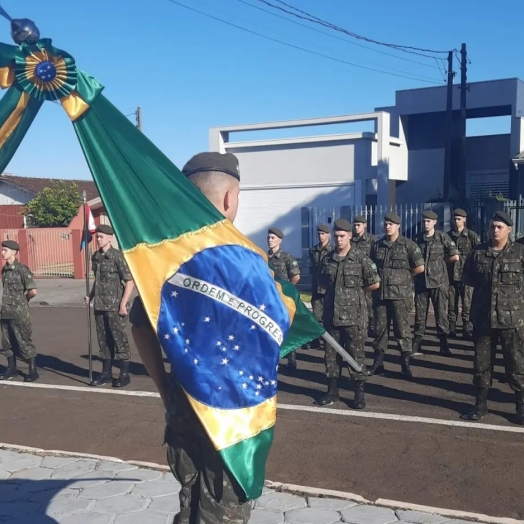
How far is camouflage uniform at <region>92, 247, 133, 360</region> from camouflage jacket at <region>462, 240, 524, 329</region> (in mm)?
4038

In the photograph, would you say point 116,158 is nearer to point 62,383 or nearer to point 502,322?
point 502,322

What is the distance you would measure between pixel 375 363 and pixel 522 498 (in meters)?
3.83

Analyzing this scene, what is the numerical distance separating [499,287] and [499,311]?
0.78ft

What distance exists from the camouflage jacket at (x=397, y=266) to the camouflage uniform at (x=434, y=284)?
3.27ft

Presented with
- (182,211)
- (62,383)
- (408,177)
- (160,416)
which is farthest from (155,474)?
A: (408,177)

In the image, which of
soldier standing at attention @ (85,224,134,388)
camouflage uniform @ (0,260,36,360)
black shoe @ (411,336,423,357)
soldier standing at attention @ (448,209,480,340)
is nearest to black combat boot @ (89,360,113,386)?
soldier standing at attention @ (85,224,134,388)

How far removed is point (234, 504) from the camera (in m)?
2.57

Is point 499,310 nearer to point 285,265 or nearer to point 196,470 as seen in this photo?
point 285,265

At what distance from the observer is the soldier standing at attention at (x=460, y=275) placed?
10445mm

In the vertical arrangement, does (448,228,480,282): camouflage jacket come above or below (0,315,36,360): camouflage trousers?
above

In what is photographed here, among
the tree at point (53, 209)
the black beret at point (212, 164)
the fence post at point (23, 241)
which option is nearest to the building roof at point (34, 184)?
the tree at point (53, 209)

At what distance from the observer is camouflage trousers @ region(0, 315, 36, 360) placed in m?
8.56

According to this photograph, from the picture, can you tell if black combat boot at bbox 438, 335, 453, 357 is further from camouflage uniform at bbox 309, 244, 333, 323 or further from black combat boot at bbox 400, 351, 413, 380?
camouflage uniform at bbox 309, 244, 333, 323

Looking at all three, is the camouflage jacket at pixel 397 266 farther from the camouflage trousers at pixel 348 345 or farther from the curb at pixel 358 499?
the curb at pixel 358 499
